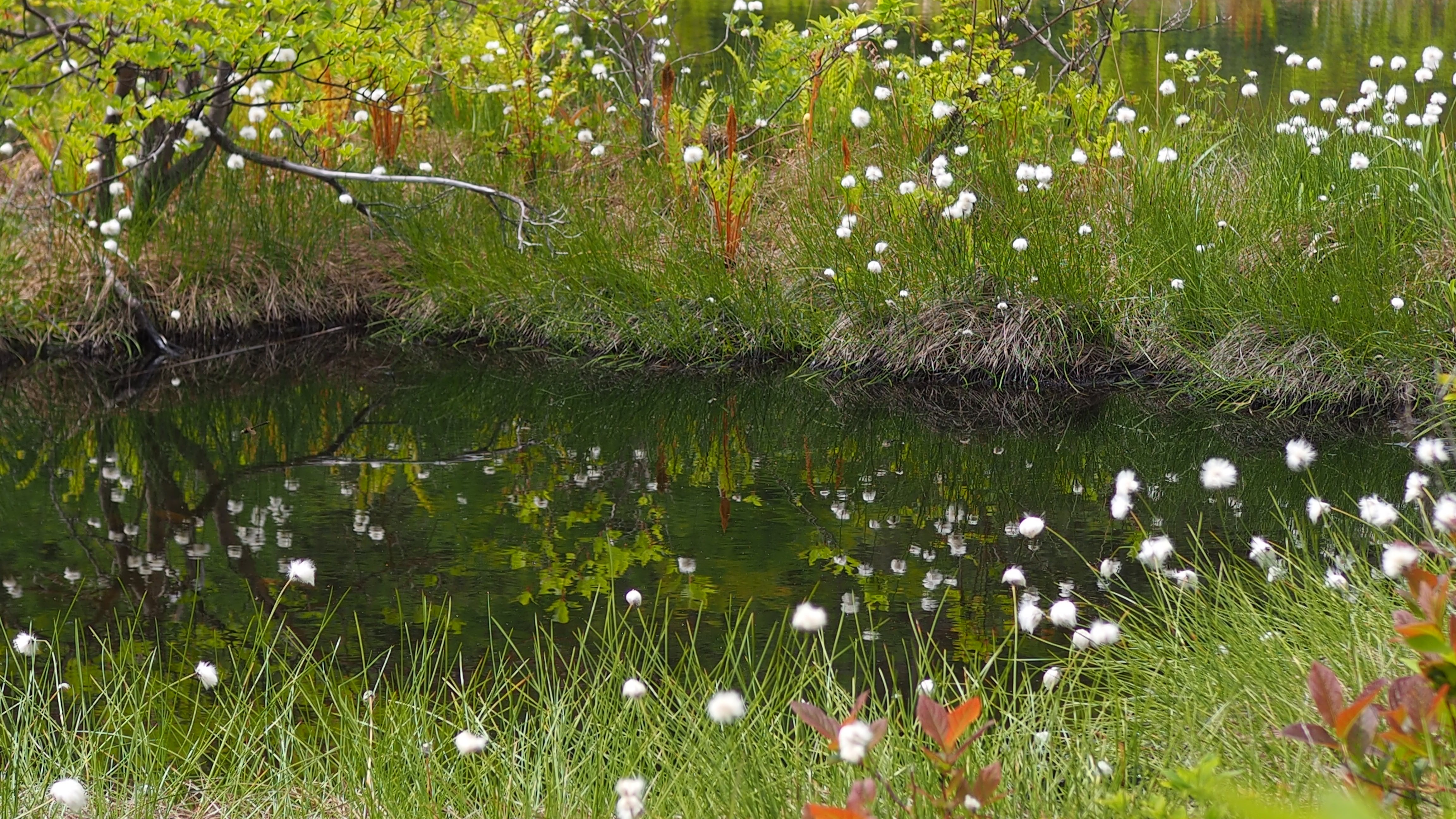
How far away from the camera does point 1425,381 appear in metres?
4.88

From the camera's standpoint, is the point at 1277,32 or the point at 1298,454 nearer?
the point at 1298,454

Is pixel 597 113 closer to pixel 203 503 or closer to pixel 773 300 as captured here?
pixel 773 300

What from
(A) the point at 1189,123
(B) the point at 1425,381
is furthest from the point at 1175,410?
(A) the point at 1189,123

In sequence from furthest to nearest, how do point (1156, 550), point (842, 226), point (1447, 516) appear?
1. point (842, 226)
2. point (1156, 550)
3. point (1447, 516)

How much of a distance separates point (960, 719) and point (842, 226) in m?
4.58

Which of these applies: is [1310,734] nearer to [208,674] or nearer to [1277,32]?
[208,674]

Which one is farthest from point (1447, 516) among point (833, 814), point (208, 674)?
point (208, 674)

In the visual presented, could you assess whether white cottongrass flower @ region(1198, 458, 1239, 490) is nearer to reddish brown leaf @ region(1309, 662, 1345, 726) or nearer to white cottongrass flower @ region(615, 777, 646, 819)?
reddish brown leaf @ region(1309, 662, 1345, 726)

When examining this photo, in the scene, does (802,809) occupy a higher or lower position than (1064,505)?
higher

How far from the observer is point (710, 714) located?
146 cm

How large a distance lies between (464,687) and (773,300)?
145 inches

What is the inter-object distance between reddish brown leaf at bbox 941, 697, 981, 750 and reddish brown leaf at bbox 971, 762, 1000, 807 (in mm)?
48

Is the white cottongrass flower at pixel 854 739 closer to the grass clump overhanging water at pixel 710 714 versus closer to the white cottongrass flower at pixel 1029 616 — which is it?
the grass clump overhanging water at pixel 710 714

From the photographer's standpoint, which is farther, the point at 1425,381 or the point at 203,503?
the point at 1425,381
